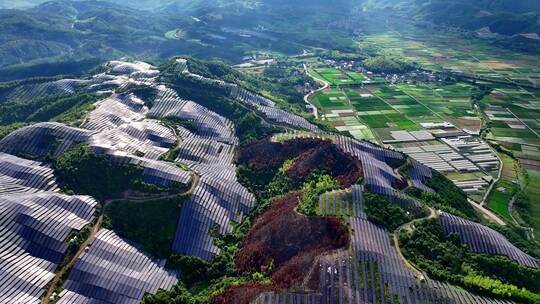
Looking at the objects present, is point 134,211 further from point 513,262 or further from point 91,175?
point 513,262

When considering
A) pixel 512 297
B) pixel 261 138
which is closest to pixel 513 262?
pixel 512 297

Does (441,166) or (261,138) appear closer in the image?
(261,138)

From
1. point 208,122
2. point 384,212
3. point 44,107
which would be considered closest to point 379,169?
point 384,212

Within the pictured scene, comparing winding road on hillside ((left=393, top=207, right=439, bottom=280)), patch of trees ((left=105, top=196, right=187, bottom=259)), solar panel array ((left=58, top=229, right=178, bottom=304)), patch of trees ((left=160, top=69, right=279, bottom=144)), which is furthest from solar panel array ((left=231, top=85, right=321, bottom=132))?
solar panel array ((left=58, top=229, right=178, bottom=304))

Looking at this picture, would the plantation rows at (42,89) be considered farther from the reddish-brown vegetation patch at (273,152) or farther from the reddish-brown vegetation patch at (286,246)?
the reddish-brown vegetation patch at (286,246)

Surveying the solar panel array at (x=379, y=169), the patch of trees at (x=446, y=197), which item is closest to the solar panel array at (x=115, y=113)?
the solar panel array at (x=379, y=169)
